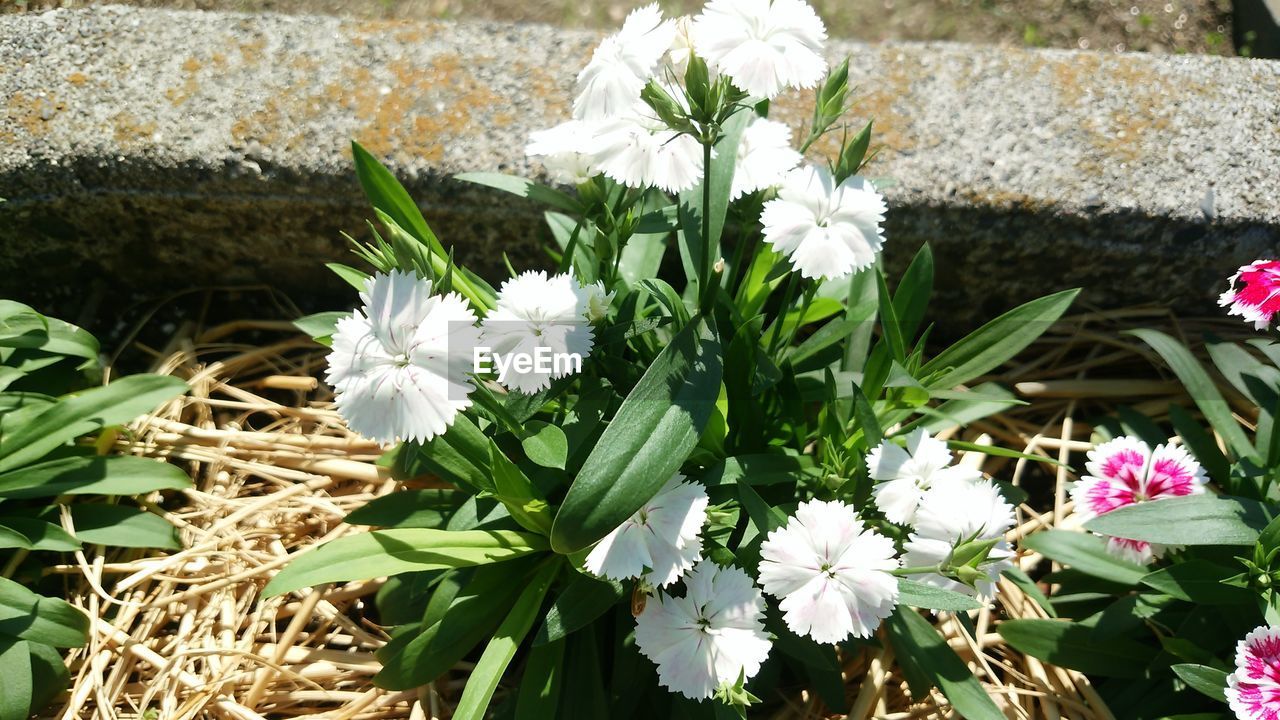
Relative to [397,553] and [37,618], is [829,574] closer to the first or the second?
[397,553]

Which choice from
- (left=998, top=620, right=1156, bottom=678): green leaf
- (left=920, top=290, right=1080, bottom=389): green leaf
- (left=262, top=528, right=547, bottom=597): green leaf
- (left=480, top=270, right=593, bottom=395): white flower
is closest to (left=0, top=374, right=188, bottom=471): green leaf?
(left=262, top=528, right=547, bottom=597): green leaf

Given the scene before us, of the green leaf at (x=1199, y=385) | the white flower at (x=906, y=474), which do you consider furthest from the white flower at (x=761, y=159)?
the green leaf at (x=1199, y=385)

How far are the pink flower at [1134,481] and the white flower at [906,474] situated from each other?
0.93 ft

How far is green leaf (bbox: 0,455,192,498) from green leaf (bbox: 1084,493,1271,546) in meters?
1.50

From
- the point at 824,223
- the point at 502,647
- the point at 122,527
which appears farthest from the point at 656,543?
the point at 122,527

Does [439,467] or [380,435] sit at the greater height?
[380,435]

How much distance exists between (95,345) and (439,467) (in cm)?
77

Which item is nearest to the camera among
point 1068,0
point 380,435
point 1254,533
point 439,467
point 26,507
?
point 380,435

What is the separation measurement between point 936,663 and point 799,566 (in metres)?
0.42

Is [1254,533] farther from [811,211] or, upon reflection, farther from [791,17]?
[791,17]

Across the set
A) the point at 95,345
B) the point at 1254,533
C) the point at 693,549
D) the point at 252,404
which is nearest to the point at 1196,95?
the point at 1254,533

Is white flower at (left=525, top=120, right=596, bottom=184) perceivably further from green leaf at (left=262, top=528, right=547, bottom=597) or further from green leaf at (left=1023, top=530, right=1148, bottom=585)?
green leaf at (left=1023, top=530, right=1148, bottom=585)

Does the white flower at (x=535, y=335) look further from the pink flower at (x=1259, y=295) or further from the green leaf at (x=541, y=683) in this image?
the pink flower at (x=1259, y=295)

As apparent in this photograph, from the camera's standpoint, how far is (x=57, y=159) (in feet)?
5.48
